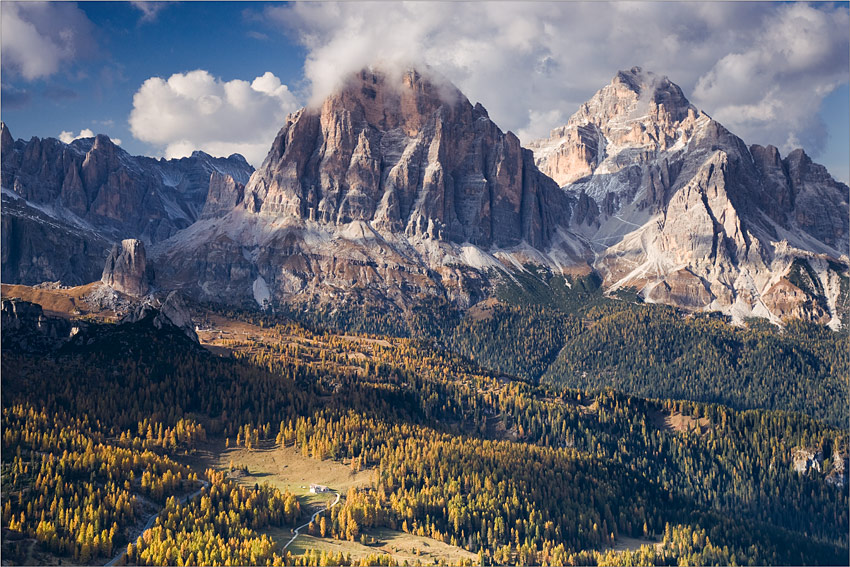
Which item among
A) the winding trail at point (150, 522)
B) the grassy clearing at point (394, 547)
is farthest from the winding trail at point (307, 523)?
the winding trail at point (150, 522)

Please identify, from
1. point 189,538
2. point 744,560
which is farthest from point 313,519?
point 744,560

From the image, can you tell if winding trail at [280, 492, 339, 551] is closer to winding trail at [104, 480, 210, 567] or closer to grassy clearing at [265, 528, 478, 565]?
grassy clearing at [265, 528, 478, 565]

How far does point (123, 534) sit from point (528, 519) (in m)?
81.9

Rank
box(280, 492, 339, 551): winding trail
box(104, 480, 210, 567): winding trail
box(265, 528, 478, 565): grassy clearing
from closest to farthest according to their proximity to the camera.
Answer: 1. box(104, 480, 210, 567): winding trail
2. box(265, 528, 478, 565): grassy clearing
3. box(280, 492, 339, 551): winding trail

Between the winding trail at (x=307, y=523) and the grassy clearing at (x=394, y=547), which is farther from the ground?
the winding trail at (x=307, y=523)

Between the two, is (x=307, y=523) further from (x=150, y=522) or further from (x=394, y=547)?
(x=150, y=522)

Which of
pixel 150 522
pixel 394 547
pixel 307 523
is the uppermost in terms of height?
pixel 150 522

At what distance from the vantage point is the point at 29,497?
15125 centimetres

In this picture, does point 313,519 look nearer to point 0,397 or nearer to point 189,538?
point 189,538

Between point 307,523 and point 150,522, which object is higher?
point 150,522

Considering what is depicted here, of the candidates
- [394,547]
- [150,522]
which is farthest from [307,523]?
[150,522]

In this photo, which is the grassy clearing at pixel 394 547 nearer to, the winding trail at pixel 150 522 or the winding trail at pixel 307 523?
the winding trail at pixel 307 523

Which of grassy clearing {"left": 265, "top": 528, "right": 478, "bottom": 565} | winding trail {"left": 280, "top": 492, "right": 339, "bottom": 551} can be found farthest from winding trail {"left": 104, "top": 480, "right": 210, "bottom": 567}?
winding trail {"left": 280, "top": 492, "right": 339, "bottom": 551}

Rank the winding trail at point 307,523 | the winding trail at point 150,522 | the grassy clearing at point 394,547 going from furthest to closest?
1. the winding trail at point 307,523
2. the grassy clearing at point 394,547
3. the winding trail at point 150,522
